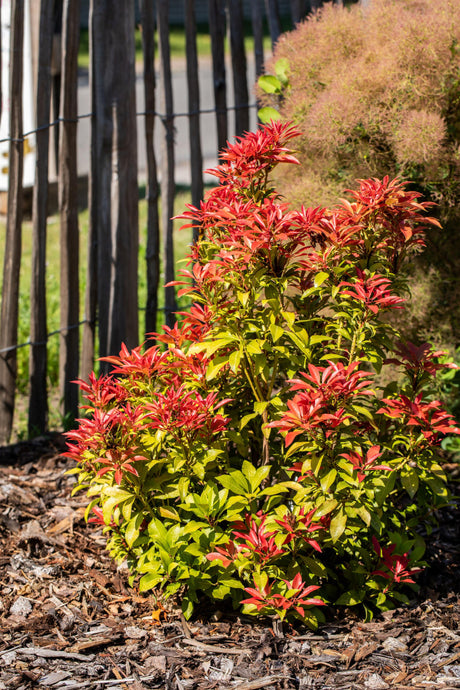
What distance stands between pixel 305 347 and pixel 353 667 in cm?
93

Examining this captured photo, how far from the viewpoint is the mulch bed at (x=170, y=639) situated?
1981 millimetres

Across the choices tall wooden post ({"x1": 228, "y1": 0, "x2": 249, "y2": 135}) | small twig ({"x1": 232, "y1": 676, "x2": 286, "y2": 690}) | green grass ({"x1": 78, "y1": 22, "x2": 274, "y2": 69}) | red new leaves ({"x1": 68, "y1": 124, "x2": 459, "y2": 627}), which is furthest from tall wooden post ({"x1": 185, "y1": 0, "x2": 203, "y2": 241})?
green grass ({"x1": 78, "y1": 22, "x2": 274, "y2": 69})

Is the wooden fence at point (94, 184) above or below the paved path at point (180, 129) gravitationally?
below

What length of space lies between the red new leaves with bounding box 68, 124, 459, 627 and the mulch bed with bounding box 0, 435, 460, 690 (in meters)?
0.10

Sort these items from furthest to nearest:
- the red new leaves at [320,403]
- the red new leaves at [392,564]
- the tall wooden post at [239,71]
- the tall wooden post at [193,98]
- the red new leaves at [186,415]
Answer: the tall wooden post at [239,71], the tall wooden post at [193,98], the red new leaves at [392,564], the red new leaves at [186,415], the red new leaves at [320,403]

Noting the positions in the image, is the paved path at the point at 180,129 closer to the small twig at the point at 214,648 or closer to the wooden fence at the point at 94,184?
the wooden fence at the point at 94,184

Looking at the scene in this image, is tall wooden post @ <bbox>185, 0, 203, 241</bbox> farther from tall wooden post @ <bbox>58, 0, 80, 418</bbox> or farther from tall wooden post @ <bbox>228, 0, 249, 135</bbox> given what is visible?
tall wooden post @ <bbox>58, 0, 80, 418</bbox>

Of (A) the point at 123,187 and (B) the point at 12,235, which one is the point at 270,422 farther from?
(B) the point at 12,235

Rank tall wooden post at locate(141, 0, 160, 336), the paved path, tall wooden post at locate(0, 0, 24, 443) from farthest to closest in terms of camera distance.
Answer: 1. the paved path
2. tall wooden post at locate(141, 0, 160, 336)
3. tall wooden post at locate(0, 0, 24, 443)

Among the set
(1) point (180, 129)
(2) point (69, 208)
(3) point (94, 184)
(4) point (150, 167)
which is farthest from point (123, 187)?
(1) point (180, 129)

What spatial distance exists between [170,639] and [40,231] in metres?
2.02

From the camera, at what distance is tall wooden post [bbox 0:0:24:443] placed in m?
3.20

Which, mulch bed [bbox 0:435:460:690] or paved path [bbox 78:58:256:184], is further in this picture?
paved path [bbox 78:58:256:184]

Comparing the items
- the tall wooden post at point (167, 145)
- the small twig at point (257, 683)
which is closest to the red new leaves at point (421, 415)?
the small twig at point (257, 683)
